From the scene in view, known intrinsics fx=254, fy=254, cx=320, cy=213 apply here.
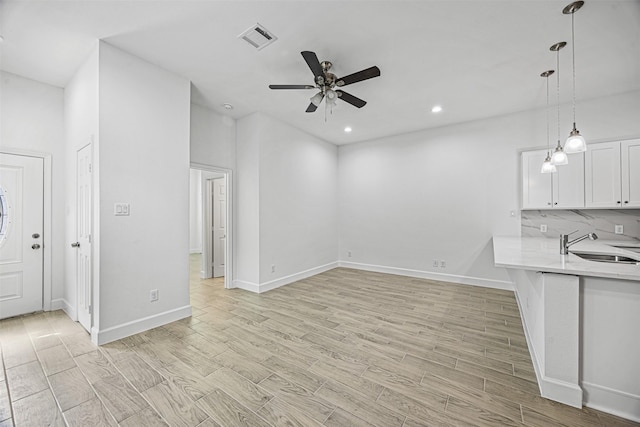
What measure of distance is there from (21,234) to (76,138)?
1.46 m

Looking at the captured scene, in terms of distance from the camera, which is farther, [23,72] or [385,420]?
[23,72]

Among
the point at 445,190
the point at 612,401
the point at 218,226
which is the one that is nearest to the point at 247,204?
the point at 218,226

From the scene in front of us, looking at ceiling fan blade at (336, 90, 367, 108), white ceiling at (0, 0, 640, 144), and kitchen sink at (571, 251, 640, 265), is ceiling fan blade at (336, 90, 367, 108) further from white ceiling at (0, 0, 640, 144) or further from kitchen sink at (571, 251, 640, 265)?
kitchen sink at (571, 251, 640, 265)

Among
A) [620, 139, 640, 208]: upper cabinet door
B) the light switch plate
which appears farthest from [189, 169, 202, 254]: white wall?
[620, 139, 640, 208]: upper cabinet door

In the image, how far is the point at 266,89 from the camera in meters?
3.56

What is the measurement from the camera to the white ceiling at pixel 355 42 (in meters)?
2.16

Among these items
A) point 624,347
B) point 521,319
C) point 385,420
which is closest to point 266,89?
point 385,420

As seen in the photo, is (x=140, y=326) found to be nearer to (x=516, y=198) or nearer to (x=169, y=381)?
(x=169, y=381)

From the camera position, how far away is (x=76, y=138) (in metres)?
3.13

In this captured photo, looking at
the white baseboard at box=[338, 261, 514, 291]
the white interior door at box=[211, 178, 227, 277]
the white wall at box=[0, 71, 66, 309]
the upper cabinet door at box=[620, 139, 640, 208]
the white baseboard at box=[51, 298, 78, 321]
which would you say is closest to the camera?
the white wall at box=[0, 71, 66, 309]

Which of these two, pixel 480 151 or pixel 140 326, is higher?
pixel 480 151

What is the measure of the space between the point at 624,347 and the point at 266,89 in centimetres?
424

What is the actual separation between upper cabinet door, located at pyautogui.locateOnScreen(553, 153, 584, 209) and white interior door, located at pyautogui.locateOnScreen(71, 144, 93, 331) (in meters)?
6.16

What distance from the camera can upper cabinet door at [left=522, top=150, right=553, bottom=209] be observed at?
3961mm
